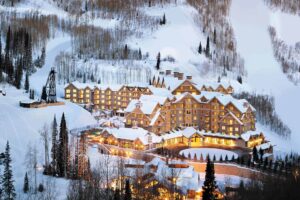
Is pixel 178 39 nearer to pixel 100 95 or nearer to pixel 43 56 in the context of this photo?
pixel 43 56

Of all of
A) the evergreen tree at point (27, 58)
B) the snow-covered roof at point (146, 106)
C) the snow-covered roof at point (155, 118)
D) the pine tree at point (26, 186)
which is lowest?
the pine tree at point (26, 186)

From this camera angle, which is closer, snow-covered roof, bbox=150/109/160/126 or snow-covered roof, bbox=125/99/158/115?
snow-covered roof, bbox=150/109/160/126

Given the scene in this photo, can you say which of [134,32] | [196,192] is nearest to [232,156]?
[196,192]

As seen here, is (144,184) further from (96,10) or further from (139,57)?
(96,10)

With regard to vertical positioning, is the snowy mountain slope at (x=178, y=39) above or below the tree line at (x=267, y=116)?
above

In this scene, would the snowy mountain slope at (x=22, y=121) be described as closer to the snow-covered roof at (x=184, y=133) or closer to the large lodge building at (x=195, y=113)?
the large lodge building at (x=195, y=113)

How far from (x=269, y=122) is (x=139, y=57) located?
96.2 ft

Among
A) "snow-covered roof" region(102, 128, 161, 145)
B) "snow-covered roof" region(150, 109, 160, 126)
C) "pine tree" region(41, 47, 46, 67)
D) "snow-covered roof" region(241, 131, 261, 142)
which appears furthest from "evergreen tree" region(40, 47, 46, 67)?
"snow-covered roof" region(241, 131, 261, 142)

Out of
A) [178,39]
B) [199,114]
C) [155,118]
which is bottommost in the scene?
[155,118]

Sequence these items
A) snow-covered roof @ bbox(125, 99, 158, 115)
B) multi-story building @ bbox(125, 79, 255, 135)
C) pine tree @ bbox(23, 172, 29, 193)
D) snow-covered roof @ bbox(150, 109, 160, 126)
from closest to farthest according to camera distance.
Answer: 1. pine tree @ bbox(23, 172, 29, 193)
2. snow-covered roof @ bbox(150, 109, 160, 126)
3. snow-covered roof @ bbox(125, 99, 158, 115)
4. multi-story building @ bbox(125, 79, 255, 135)

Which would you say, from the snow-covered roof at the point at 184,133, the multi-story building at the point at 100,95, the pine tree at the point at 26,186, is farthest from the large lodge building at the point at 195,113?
the pine tree at the point at 26,186

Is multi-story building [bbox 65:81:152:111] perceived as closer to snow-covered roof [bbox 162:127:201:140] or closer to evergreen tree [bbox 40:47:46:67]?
snow-covered roof [bbox 162:127:201:140]

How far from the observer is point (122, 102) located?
59.7 meters

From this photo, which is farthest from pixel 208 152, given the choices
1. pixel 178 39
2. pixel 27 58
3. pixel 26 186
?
pixel 178 39
